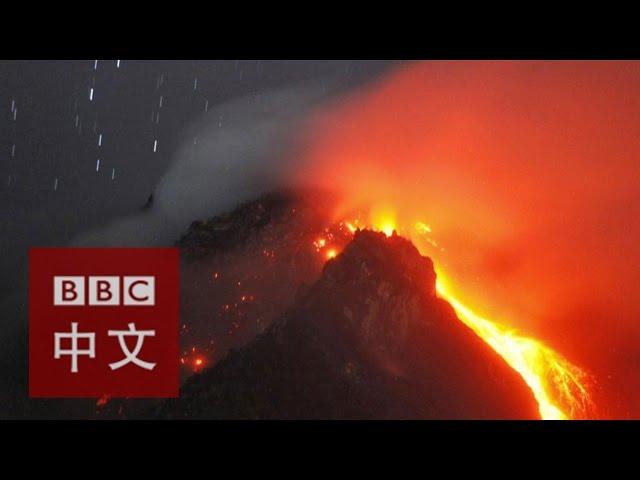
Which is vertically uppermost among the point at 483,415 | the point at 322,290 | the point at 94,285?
the point at 322,290

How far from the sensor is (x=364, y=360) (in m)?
27.4

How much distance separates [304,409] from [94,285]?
525 inches

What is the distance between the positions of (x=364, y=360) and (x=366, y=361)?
119 mm

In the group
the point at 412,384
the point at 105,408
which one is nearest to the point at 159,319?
the point at 412,384

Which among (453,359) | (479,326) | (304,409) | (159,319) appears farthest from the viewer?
(479,326)

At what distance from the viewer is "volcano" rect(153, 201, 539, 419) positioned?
1032 inches

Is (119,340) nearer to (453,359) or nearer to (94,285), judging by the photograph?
(94,285)

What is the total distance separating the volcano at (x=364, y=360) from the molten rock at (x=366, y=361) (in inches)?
2.2

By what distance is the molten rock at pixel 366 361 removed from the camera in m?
26.2

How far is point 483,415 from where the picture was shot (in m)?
26.4

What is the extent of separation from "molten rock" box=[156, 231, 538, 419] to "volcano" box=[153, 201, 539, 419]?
2.2 inches

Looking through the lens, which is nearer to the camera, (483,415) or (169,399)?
(483,415)

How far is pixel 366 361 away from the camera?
89.8ft

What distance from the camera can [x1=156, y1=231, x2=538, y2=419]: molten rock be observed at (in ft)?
85.9
